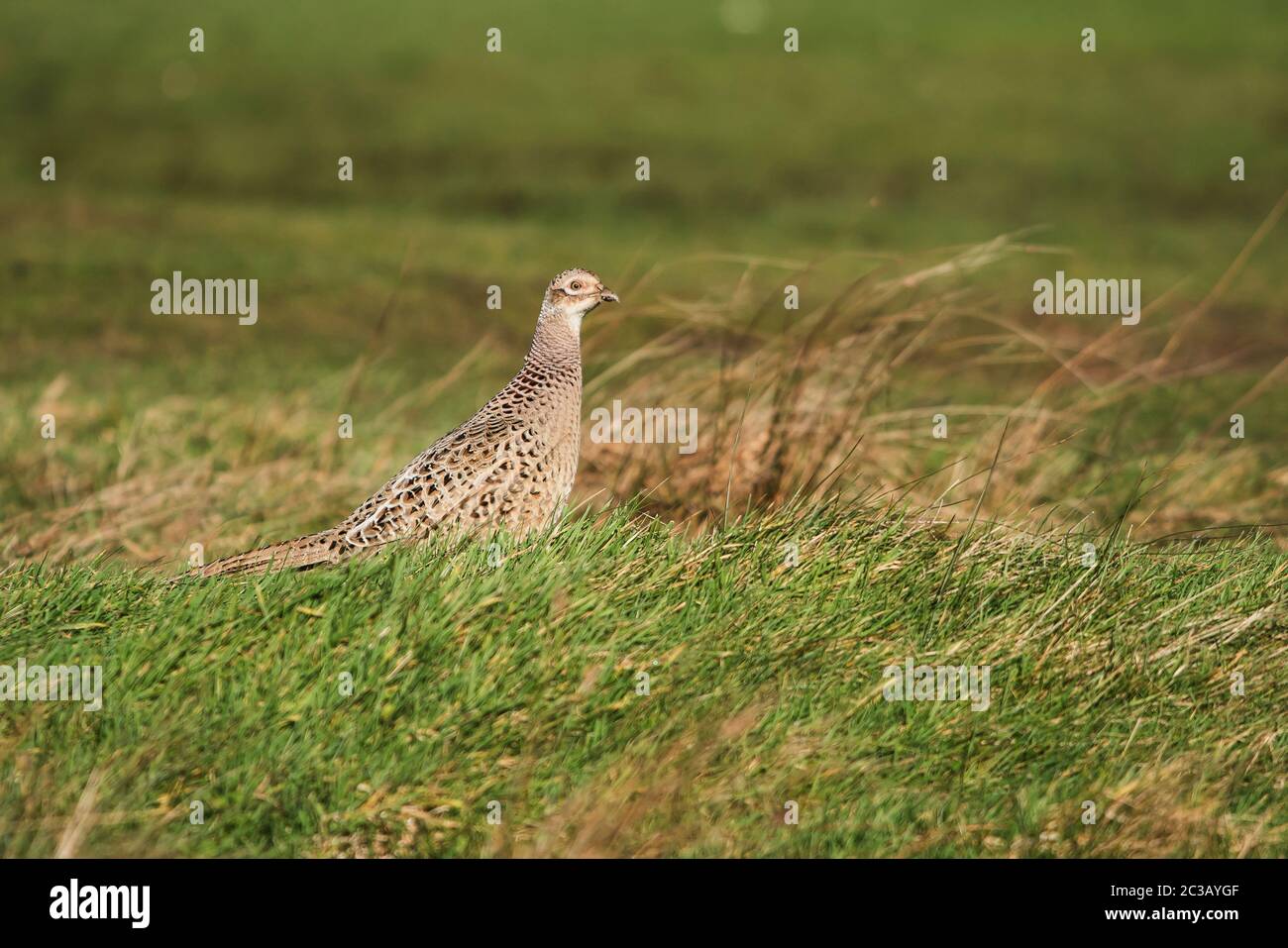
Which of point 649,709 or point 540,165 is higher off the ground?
point 540,165

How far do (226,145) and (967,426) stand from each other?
1890 centimetres

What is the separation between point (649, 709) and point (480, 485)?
4.64ft

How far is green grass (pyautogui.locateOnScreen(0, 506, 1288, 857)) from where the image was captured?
4469 millimetres

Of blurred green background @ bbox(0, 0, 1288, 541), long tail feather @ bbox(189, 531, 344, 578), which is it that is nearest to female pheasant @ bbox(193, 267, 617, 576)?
long tail feather @ bbox(189, 531, 344, 578)

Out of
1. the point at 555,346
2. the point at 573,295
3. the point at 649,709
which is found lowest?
the point at 649,709

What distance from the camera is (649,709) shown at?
191 inches

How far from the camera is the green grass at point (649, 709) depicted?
4469mm

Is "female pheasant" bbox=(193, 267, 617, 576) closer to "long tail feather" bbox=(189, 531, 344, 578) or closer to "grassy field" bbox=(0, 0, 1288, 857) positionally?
"long tail feather" bbox=(189, 531, 344, 578)

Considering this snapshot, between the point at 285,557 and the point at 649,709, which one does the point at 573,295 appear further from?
the point at 649,709

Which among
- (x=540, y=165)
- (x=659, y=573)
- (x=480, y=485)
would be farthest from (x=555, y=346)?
(x=540, y=165)

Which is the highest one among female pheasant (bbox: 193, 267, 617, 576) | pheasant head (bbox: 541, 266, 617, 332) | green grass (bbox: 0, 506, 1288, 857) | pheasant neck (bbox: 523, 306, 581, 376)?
pheasant head (bbox: 541, 266, 617, 332)

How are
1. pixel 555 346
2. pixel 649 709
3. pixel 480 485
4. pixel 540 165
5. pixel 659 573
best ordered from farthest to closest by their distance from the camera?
pixel 540 165 → pixel 555 346 → pixel 480 485 → pixel 659 573 → pixel 649 709

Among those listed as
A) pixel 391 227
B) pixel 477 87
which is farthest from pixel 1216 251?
pixel 477 87

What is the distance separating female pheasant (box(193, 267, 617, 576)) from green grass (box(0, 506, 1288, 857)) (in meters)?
0.39
